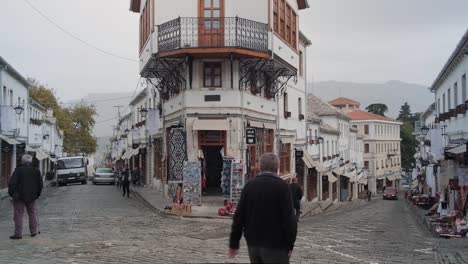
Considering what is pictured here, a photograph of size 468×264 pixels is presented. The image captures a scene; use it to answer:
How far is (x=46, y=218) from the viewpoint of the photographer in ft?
55.5

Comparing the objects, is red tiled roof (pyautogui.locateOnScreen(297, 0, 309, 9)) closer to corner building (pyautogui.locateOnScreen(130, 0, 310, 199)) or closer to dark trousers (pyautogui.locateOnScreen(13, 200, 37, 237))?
corner building (pyautogui.locateOnScreen(130, 0, 310, 199))

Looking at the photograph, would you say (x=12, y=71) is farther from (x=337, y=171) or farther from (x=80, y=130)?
(x=80, y=130)

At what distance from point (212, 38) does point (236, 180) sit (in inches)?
206

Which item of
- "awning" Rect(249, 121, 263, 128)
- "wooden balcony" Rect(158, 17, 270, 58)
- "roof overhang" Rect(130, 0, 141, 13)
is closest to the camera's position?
"wooden balcony" Rect(158, 17, 270, 58)

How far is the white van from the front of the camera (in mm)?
41438

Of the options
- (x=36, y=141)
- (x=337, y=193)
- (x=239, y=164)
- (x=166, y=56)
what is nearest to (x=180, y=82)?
(x=166, y=56)

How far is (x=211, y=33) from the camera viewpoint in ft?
66.3

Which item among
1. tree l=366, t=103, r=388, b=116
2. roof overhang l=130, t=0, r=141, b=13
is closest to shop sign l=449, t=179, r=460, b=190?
roof overhang l=130, t=0, r=141, b=13

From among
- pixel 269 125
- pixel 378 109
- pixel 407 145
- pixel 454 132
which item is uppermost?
pixel 378 109

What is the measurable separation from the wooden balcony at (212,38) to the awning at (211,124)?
2.42m

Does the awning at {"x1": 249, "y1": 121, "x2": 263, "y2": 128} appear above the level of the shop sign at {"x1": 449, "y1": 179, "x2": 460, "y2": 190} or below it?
above

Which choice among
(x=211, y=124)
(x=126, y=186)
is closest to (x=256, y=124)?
(x=211, y=124)

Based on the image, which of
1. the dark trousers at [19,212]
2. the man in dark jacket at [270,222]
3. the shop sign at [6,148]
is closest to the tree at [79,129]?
the shop sign at [6,148]

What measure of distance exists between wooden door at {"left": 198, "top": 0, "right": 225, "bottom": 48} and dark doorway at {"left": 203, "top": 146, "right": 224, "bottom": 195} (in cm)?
644
